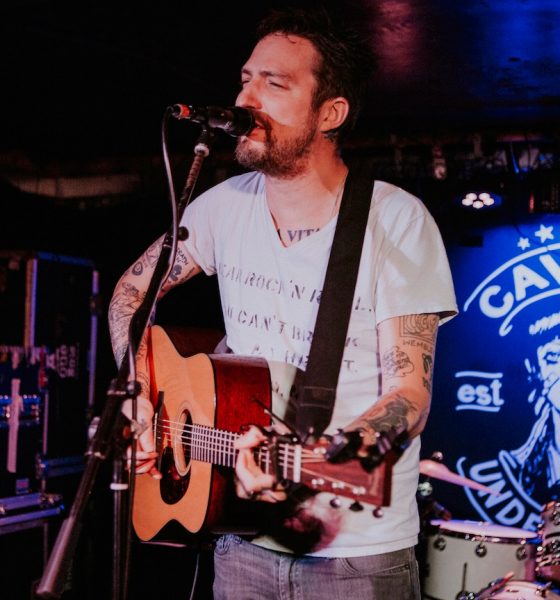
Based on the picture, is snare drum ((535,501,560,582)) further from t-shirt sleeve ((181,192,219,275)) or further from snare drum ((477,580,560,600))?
t-shirt sleeve ((181,192,219,275))

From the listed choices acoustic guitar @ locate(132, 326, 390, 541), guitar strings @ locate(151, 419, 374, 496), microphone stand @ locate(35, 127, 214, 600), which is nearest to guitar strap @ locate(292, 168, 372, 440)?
acoustic guitar @ locate(132, 326, 390, 541)

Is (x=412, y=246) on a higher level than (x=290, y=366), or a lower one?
higher

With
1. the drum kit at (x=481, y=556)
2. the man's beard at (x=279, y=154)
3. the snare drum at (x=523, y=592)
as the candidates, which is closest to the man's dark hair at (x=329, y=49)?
the man's beard at (x=279, y=154)

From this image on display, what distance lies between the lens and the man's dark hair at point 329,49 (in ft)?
10.1

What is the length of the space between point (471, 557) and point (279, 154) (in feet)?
11.3

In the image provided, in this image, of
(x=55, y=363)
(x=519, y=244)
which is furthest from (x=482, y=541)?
(x=55, y=363)

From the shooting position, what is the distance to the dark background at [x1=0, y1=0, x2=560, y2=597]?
4.77 m

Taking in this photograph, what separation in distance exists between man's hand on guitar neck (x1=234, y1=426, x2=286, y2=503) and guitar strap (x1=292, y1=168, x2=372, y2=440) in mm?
437

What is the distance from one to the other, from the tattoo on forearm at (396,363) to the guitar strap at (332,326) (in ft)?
0.69

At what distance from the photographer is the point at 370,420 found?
6.88 feet

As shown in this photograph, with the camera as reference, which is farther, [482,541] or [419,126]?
[419,126]

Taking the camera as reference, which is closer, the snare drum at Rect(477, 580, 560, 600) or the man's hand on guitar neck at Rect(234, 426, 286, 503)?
the man's hand on guitar neck at Rect(234, 426, 286, 503)

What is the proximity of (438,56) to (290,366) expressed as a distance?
3245mm

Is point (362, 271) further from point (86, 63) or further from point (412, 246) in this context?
point (86, 63)
